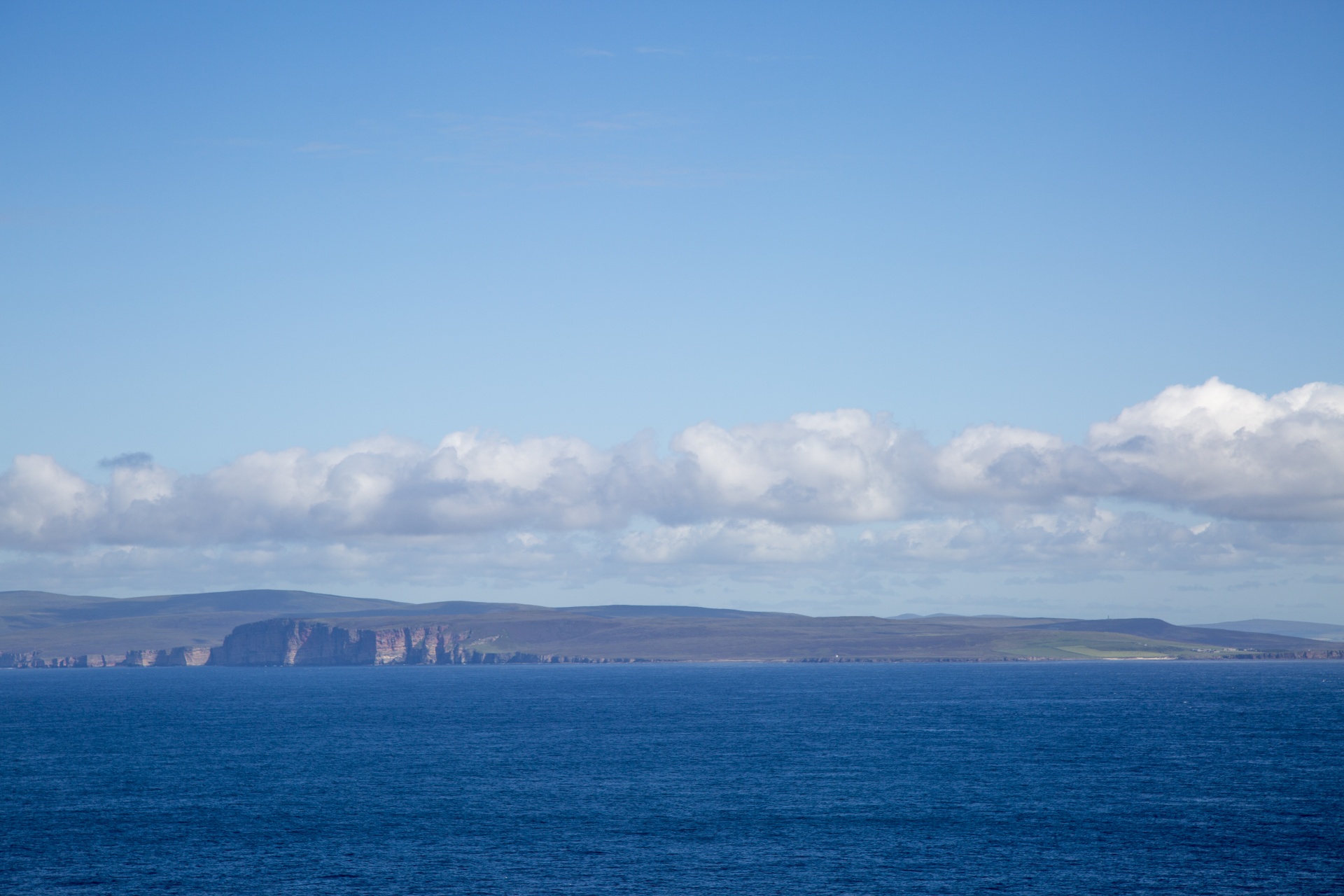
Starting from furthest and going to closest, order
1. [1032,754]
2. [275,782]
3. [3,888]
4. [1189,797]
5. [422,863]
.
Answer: [1032,754] < [275,782] < [1189,797] < [422,863] < [3,888]

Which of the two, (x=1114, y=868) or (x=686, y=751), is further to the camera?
(x=686, y=751)

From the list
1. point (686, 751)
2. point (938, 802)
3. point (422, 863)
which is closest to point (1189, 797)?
point (938, 802)

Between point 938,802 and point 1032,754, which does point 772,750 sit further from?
point 938,802

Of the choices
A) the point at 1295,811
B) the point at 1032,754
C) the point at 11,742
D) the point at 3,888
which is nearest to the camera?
the point at 3,888

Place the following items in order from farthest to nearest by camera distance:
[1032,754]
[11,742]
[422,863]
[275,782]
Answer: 1. [11,742]
2. [1032,754]
3. [275,782]
4. [422,863]

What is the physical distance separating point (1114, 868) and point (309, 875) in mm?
56193

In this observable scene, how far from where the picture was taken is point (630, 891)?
85125mm

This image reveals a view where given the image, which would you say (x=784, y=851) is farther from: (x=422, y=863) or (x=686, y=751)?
(x=686, y=751)

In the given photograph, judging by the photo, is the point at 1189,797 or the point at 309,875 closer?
the point at 309,875

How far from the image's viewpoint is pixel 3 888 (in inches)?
3349

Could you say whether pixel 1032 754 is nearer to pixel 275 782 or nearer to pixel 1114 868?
pixel 1114 868

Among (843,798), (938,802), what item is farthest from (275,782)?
(938,802)

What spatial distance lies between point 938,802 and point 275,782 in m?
66.0

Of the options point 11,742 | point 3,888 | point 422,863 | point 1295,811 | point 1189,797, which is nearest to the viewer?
point 3,888
